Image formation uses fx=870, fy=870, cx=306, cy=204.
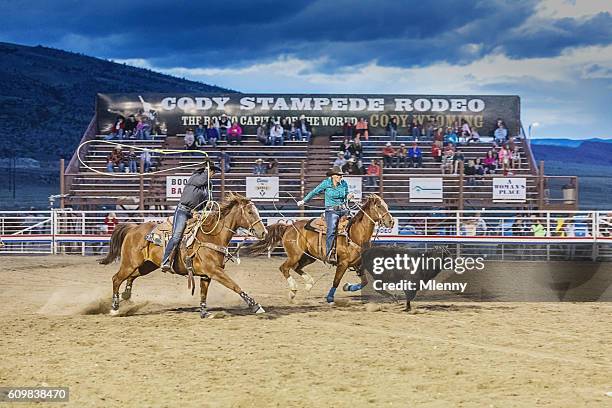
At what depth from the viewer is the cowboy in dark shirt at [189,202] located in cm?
1237

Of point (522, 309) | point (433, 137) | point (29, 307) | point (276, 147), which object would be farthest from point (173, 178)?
point (522, 309)

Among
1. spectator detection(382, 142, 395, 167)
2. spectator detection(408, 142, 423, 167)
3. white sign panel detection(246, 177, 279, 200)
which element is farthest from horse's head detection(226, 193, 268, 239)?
spectator detection(408, 142, 423, 167)

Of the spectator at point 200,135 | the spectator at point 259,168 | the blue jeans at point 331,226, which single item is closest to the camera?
the blue jeans at point 331,226

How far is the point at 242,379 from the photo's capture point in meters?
8.37

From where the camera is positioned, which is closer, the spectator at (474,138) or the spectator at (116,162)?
the spectator at (116,162)

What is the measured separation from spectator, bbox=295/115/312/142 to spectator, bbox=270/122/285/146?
648mm

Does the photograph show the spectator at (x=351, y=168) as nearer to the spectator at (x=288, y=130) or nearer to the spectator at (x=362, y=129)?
the spectator at (x=362, y=129)

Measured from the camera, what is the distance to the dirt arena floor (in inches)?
306

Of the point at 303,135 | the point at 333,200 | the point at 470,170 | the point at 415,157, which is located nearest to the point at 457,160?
the point at 470,170

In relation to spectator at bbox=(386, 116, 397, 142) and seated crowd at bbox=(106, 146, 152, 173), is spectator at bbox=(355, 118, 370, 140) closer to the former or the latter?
spectator at bbox=(386, 116, 397, 142)

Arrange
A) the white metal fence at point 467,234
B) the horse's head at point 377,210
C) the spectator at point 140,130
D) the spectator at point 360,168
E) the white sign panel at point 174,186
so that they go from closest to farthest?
the horse's head at point 377,210
the white metal fence at point 467,234
the white sign panel at point 174,186
the spectator at point 360,168
the spectator at point 140,130

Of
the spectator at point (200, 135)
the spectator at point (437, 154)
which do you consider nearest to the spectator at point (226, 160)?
the spectator at point (200, 135)

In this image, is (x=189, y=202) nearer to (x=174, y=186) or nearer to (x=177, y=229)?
(x=177, y=229)

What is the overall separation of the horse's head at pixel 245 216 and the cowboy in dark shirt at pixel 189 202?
42 cm
